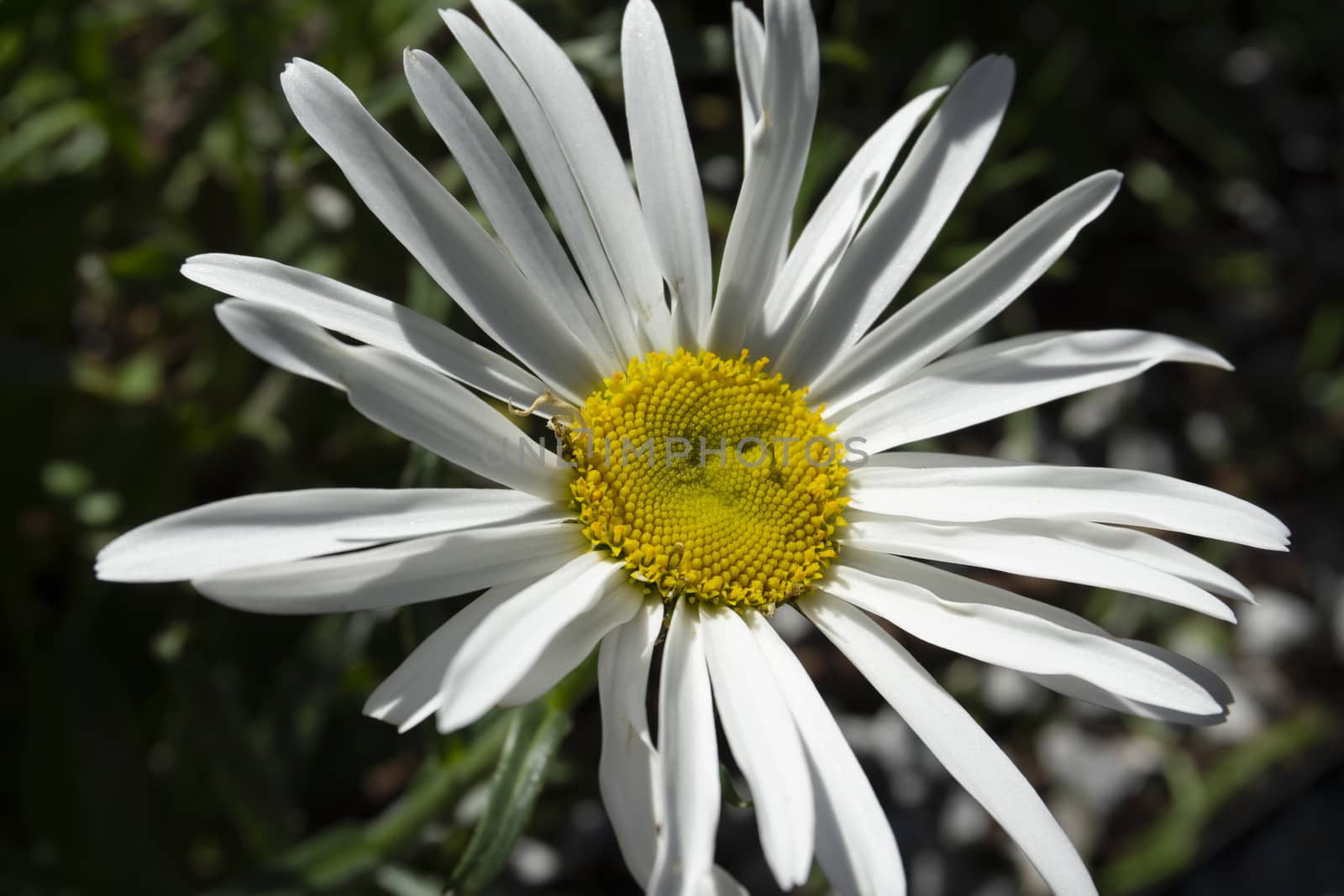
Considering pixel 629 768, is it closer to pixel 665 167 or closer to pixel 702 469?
pixel 702 469

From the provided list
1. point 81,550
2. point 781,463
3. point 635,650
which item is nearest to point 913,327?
point 781,463

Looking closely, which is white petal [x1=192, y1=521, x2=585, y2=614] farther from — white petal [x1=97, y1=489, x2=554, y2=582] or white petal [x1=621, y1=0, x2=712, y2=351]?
white petal [x1=621, y1=0, x2=712, y2=351]

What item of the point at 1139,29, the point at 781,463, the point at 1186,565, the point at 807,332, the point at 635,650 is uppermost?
the point at 1139,29

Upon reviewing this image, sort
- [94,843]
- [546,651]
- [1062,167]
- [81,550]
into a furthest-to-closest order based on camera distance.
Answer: [1062,167], [81,550], [94,843], [546,651]

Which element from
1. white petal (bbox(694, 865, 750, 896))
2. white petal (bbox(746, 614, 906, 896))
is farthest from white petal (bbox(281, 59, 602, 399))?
white petal (bbox(694, 865, 750, 896))

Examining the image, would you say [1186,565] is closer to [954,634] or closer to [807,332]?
[954,634]

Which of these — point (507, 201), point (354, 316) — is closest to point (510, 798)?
point (354, 316)
